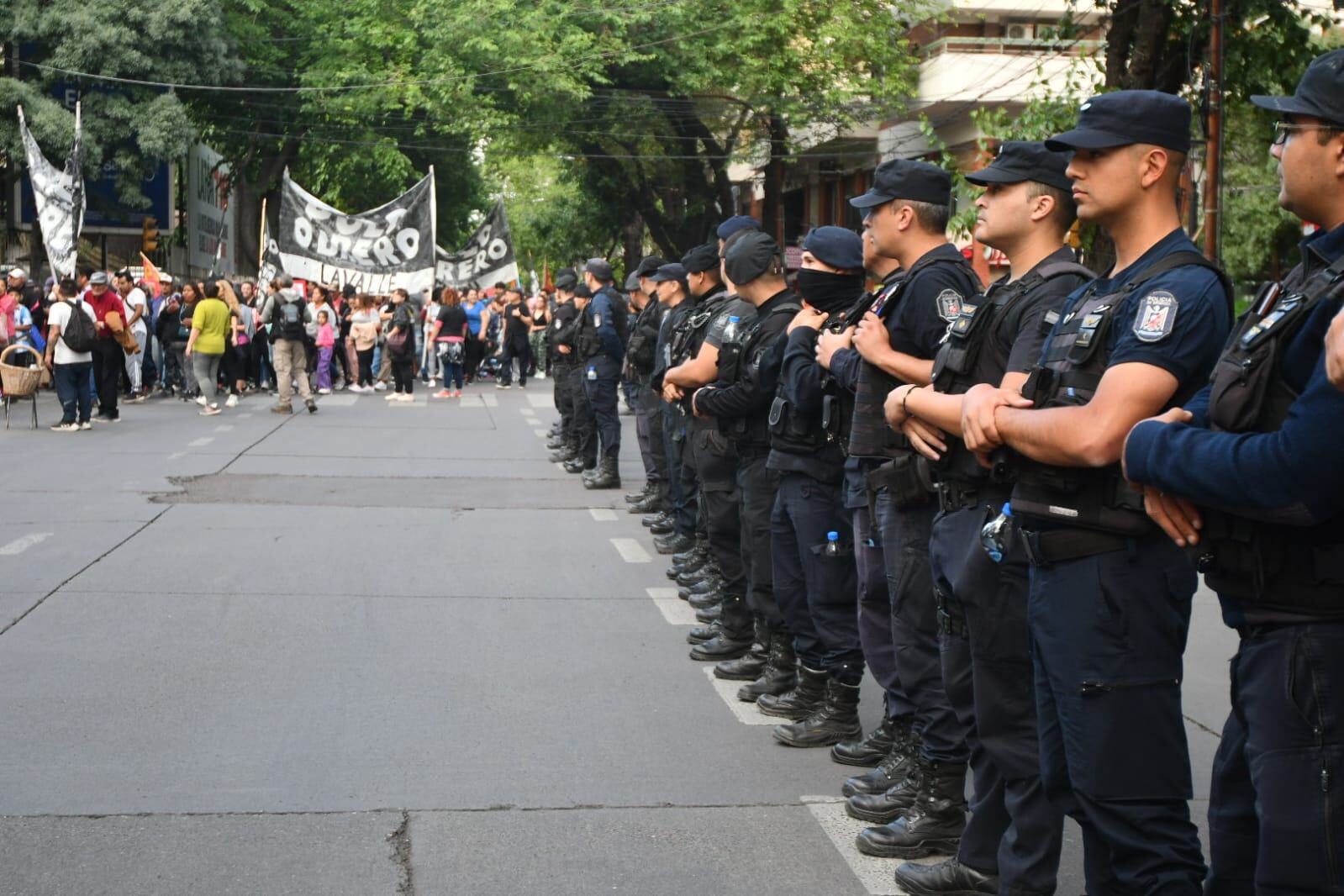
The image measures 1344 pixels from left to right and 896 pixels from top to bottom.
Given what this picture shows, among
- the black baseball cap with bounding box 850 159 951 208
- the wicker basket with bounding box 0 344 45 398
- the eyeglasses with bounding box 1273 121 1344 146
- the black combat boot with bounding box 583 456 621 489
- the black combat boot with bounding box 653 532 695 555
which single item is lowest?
the black combat boot with bounding box 583 456 621 489

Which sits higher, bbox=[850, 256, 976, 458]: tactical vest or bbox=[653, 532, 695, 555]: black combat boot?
bbox=[850, 256, 976, 458]: tactical vest

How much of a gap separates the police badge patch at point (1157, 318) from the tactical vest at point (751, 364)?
332 cm

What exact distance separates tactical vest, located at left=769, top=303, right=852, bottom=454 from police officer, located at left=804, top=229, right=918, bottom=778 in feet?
0.76

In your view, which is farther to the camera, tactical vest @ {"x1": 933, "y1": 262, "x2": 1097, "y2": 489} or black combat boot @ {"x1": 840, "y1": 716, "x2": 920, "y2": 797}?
black combat boot @ {"x1": 840, "y1": 716, "x2": 920, "y2": 797}

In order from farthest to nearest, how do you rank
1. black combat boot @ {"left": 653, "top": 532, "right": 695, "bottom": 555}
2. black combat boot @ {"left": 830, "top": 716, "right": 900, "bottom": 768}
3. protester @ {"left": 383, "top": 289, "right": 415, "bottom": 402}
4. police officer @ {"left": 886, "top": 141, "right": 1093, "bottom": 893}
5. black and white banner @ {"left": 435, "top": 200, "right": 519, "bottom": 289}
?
1. black and white banner @ {"left": 435, "top": 200, "right": 519, "bottom": 289}
2. protester @ {"left": 383, "top": 289, "right": 415, "bottom": 402}
3. black combat boot @ {"left": 653, "top": 532, "right": 695, "bottom": 555}
4. black combat boot @ {"left": 830, "top": 716, "right": 900, "bottom": 768}
5. police officer @ {"left": 886, "top": 141, "right": 1093, "bottom": 893}

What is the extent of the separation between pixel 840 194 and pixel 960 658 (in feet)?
127

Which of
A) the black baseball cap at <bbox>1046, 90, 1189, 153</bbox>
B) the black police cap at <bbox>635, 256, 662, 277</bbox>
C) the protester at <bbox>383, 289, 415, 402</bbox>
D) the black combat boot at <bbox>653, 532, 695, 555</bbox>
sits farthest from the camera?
the protester at <bbox>383, 289, 415, 402</bbox>

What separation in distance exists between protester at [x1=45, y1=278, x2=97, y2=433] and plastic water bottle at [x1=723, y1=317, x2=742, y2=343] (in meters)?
12.5

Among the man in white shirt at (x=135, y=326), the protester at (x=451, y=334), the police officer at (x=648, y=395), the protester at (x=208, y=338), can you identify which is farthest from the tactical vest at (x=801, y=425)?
the protester at (x=451, y=334)

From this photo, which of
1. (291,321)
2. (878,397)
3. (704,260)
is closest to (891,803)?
(878,397)

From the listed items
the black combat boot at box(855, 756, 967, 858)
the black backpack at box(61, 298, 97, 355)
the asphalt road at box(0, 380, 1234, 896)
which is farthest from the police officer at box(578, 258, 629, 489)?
the black combat boot at box(855, 756, 967, 858)

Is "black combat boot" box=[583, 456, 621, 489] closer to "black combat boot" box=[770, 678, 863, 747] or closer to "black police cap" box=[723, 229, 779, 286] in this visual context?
"black police cap" box=[723, 229, 779, 286]

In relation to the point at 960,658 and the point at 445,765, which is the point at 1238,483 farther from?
the point at 445,765

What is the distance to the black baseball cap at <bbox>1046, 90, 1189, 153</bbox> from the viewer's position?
3412mm
